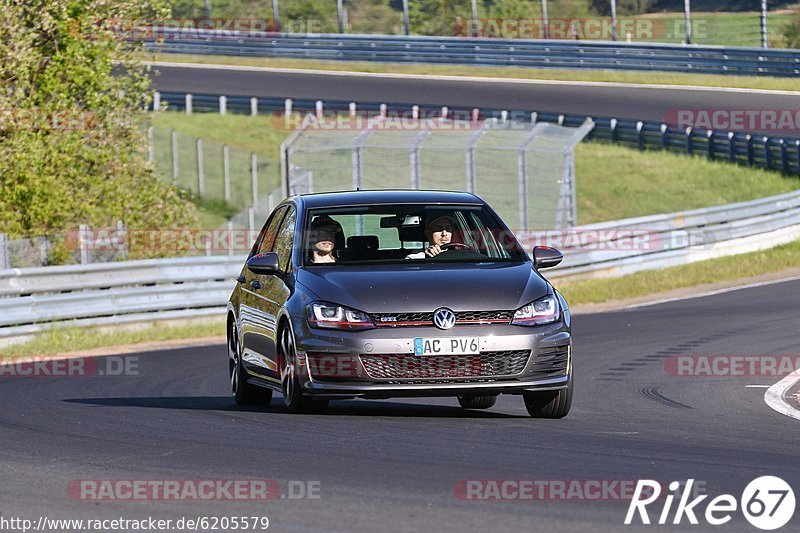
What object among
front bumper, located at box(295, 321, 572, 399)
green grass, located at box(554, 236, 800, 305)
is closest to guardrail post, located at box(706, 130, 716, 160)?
green grass, located at box(554, 236, 800, 305)

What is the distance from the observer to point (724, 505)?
22.9 feet

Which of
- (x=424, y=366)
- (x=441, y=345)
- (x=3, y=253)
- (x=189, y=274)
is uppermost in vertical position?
(x=441, y=345)

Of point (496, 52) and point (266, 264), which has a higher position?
point (266, 264)

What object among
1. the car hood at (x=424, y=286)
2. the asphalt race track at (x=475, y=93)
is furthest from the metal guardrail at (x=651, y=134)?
the car hood at (x=424, y=286)

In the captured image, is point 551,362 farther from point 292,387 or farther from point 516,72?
point 516,72

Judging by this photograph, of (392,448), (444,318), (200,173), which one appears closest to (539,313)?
(444,318)

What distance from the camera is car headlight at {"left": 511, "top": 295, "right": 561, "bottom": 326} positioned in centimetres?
1016

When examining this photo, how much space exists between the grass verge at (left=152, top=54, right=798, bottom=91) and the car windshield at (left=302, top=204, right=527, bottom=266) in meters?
34.0

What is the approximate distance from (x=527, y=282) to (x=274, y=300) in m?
1.86

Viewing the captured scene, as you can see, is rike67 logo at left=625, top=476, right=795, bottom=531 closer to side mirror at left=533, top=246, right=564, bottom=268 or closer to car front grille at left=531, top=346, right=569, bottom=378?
car front grille at left=531, top=346, right=569, bottom=378

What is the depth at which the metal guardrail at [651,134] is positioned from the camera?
3853 centimetres

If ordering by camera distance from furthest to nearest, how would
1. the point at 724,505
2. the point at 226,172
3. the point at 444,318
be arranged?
the point at 226,172 < the point at 444,318 < the point at 724,505

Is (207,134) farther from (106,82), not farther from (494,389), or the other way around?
(494,389)

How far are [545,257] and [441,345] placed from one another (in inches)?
52.2
